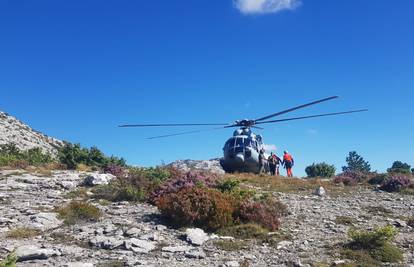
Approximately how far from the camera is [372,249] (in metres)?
12.7

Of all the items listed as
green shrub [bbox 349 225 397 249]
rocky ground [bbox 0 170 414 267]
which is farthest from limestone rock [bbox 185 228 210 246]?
green shrub [bbox 349 225 397 249]

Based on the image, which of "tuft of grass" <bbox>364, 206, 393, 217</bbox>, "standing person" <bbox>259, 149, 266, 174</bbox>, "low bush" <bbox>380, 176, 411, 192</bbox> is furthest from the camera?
"standing person" <bbox>259, 149, 266, 174</bbox>

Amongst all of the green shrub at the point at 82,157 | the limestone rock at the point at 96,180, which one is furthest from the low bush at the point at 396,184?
the green shrub at the point at 82,157

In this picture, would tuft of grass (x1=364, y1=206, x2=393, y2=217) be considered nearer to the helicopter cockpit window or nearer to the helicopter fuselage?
the helicopter fuselage

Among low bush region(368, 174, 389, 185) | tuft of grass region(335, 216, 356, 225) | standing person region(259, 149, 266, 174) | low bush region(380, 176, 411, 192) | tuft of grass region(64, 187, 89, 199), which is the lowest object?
tuft of grass region(335, 216, 356, 225)

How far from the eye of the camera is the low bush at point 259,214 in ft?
Answer: 48.1

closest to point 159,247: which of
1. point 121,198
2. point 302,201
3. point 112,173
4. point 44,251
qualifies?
point 44,251

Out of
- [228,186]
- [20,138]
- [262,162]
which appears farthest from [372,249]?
[20,138]

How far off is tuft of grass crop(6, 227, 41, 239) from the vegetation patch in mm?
9005

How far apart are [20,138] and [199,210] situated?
144ft

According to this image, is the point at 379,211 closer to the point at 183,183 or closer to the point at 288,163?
the point at 183,183

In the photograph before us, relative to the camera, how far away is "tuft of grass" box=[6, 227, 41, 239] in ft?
A: 41.2

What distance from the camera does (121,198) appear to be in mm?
18297

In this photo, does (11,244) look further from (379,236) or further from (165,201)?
(379,236)
